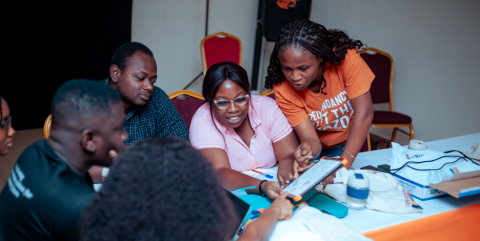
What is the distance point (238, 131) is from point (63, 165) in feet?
3.41

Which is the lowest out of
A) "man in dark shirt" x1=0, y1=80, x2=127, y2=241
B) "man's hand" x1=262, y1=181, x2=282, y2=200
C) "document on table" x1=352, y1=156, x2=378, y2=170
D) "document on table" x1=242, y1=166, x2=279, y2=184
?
"document on table" x1=242, y1=166, x2=279, y2=184

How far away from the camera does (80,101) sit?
0.90m

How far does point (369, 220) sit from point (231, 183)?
1.90 feet

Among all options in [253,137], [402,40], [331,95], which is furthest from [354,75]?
[402,40]

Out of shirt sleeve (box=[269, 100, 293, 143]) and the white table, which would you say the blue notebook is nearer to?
the white table

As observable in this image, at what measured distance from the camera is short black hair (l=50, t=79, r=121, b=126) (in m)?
0.90

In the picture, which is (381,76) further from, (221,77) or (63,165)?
(63,165)

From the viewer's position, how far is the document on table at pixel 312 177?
117cm

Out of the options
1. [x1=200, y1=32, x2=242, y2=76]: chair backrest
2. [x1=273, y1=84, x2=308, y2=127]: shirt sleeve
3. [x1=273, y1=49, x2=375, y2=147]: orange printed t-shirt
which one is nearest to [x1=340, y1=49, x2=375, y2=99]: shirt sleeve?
[x1=273, y1=49, x2=375, y2=147]: orange printed t-shirt

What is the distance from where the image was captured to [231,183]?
57.6 inches

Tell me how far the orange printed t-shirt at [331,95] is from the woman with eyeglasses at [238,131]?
8 cm

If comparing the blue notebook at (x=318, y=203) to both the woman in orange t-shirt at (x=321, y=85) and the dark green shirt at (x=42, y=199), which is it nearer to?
the woman in orange t-shirt at (x=321, y=85)

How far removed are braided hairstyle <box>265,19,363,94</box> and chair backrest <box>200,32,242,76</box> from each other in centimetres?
229

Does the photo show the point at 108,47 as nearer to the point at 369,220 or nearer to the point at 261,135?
the point at 261,135
